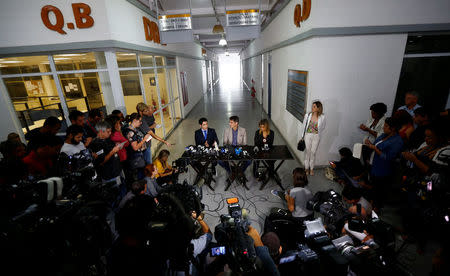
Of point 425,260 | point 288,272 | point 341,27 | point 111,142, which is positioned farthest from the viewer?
point 341,27

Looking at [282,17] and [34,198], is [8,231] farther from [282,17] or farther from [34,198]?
[282,17]

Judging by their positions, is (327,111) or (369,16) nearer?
(369,16)

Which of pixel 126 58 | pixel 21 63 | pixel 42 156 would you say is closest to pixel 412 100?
pixel 42 156

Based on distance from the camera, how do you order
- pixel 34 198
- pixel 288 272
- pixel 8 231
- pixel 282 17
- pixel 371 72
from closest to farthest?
pixel 8 231
pixel 34 198
pixel 288 272
pixel 371 72
pixel 282 17

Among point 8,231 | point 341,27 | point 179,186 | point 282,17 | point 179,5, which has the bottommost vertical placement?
point 179,186

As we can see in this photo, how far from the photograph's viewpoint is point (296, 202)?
2.66 metres

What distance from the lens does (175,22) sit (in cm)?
492

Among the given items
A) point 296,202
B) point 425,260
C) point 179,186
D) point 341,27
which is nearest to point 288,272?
point 296,202

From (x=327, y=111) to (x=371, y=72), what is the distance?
1121 mm

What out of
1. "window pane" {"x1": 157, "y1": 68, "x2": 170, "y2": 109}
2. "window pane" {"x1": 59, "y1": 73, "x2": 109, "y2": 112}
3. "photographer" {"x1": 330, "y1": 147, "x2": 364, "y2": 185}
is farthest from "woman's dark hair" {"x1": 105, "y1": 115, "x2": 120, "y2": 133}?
"window pane" {"x1": 59, "y1": 73, "x2": 109, "y2": 112}

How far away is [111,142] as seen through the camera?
Answer: 11.0ft

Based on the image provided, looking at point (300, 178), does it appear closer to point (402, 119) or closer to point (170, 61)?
point (402, 119)

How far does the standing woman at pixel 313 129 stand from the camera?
4.02 meters

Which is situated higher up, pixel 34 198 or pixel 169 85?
pixel 169 85
